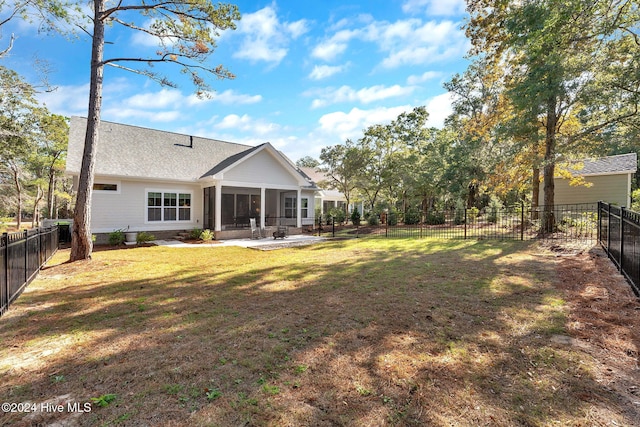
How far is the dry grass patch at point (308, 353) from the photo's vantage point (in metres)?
2.31

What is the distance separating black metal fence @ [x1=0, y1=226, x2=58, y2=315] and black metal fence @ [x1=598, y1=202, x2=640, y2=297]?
9.85 meters

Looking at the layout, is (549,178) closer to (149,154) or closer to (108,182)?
(149,154)

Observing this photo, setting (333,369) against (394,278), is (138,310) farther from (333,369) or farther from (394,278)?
(394,278)

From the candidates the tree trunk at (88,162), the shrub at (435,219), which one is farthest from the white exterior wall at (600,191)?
the tree trunk at (88,162)

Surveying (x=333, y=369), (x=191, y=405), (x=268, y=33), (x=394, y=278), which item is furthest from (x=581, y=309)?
(x=268, y=33)

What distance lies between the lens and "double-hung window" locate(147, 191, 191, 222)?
1435 cm

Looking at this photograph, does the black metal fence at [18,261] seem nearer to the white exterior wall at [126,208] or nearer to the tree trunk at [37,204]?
the white exterior wall at [126,208]

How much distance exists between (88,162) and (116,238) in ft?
17.7

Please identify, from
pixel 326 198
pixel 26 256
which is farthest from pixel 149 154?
pixel 326 198

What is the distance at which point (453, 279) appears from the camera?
6.43 m

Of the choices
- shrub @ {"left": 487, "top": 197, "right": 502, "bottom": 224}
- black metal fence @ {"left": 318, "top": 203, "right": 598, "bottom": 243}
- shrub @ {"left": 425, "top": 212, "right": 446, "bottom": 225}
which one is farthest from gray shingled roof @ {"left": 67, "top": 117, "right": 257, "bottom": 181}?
shrub @ {"left": 487, "top": 197, "right": 502, "bottom": 224}

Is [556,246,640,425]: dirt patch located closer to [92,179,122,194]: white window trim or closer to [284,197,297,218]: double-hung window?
[284,197,297,218]: double-hung window

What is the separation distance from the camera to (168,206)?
14891 millimetres

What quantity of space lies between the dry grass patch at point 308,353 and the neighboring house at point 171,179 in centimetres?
775
